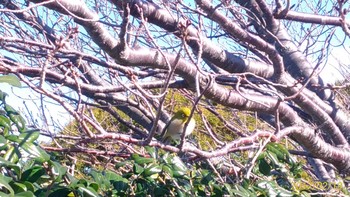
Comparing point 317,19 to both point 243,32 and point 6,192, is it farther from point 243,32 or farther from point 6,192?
point 6,192

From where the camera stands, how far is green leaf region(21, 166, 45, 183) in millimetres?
1742

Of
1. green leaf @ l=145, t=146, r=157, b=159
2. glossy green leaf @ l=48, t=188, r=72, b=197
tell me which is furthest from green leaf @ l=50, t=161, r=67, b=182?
green leaf @ l=145, t=146, r=157, b=159

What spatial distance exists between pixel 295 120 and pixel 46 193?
8.61ft

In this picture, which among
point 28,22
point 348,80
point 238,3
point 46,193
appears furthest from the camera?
point 348,80

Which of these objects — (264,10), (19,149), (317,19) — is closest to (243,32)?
(264,10)

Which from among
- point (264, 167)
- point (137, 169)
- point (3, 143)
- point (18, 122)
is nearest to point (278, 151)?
point (264, 167)

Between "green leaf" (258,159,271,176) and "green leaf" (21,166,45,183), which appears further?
"green leaf" (258,159,271,176)

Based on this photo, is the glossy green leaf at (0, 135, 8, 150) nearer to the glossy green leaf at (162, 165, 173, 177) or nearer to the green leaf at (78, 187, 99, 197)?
the green leaf at (78, 187, 99, 197)

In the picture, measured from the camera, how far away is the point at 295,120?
4055mm

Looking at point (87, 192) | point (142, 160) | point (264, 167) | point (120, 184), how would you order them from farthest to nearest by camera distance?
point (264, 167)
point (142, 160)
point (120, 184)
point (87, 192)

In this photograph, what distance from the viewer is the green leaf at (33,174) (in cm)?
174

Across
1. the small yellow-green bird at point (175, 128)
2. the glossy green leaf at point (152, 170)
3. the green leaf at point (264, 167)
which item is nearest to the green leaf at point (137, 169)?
the glossy green leaf at point (152, 170)

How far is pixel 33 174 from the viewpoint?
5.74 ft

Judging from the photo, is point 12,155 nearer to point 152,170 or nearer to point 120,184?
point 120,184
